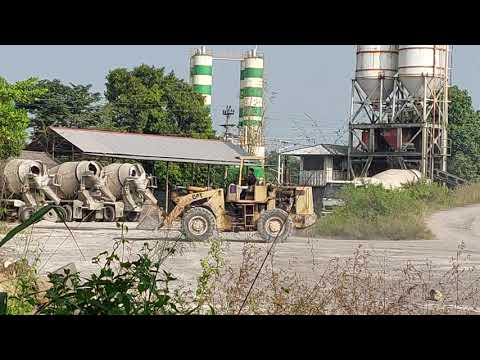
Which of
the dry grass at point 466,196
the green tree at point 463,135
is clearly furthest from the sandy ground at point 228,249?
the green tree at point 463,135

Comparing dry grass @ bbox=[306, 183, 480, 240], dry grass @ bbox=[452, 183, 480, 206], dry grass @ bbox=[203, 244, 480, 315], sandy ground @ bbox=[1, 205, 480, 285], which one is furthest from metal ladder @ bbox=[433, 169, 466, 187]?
dry grass @ bbox=[203, 244, 480, 315]

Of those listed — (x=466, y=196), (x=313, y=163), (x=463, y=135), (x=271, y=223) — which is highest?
(x=463, y=135)

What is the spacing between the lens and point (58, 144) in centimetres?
2520

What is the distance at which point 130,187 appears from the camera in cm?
2394

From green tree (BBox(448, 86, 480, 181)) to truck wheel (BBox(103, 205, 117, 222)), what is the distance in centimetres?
2199

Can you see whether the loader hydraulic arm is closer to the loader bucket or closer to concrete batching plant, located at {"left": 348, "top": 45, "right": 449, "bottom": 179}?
the loader bucket

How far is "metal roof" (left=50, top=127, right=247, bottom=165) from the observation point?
2388 centimetres

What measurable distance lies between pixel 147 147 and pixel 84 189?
8.68ft

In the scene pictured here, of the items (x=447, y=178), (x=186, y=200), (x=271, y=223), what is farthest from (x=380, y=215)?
(x=447, y=178)

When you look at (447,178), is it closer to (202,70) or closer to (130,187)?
(130,187)
